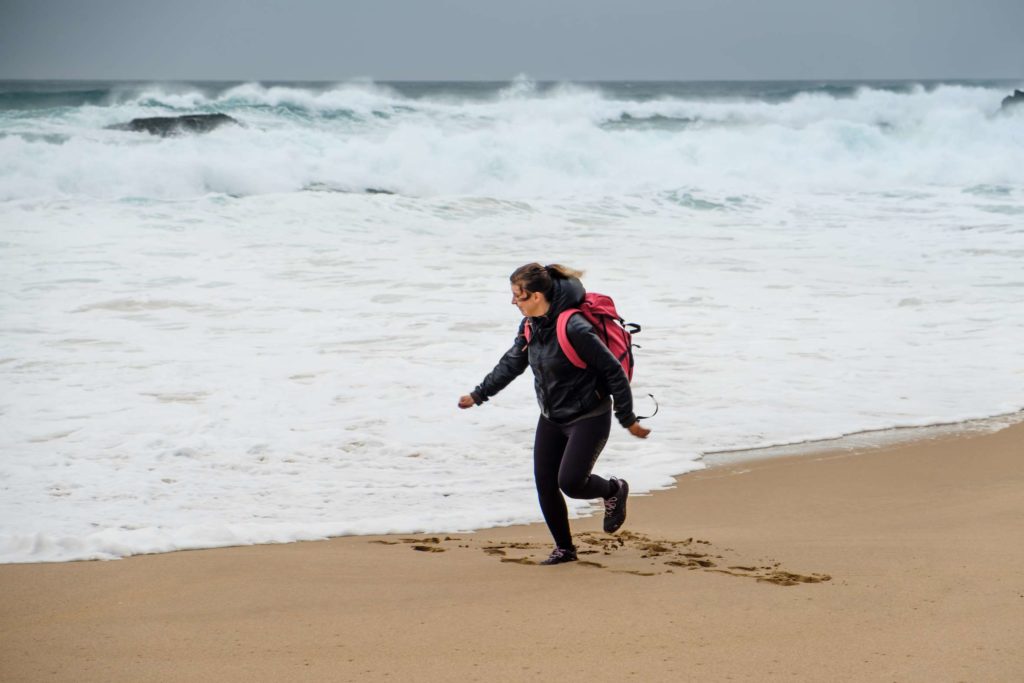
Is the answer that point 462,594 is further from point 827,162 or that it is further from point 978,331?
point 827,162

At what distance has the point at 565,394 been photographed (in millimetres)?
4590

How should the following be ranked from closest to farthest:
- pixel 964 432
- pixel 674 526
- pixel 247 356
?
pixel 674 526
pixel 964 432
pixel 247 356

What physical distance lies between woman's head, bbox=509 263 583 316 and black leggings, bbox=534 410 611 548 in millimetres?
529

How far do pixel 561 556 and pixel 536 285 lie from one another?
1219mm

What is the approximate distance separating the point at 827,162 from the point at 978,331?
2535cm

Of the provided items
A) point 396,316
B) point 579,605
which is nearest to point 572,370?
point 579,605

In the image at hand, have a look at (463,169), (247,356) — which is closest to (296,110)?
(463,169)

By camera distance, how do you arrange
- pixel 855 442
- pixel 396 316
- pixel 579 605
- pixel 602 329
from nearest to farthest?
pixel 579 605
pixel 602 329
pixel 855 442
pixel 396 316

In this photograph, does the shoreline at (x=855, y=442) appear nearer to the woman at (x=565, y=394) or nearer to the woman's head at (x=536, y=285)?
the woman at (x=565, y=394)

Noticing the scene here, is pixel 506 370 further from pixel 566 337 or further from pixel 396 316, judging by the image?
pixel 396 316

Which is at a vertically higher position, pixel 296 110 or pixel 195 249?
pixel 296 110

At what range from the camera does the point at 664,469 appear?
696 cm

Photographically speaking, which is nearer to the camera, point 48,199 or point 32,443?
point 32,443

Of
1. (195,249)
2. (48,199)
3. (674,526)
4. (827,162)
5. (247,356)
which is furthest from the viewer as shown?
(827,162)
